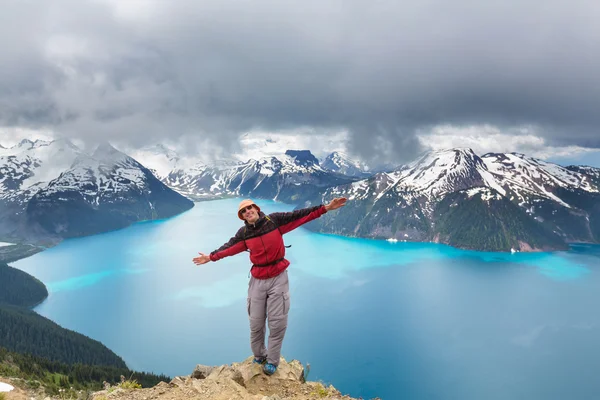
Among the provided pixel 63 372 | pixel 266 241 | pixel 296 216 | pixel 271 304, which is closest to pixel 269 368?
pixel 271 304

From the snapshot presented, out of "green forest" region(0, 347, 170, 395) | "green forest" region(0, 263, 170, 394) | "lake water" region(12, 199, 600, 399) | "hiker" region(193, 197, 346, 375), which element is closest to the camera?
"hiker" region(193, 197, 346, 375)

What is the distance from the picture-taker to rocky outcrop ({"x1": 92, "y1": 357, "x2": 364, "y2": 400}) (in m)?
8.68

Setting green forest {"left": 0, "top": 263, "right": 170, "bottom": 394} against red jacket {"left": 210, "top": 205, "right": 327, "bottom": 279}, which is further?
green forest {"left": 0, "top": 263, "right": 170, "bottom": 394}

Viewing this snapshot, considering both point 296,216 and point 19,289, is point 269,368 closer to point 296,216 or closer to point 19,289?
point 296,216

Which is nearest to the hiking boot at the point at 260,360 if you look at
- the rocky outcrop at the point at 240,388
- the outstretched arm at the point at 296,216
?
the rocky outcrop at the point at 240,388

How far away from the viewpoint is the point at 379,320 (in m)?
94.7

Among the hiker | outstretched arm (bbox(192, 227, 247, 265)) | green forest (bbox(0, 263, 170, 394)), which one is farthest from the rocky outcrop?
green forest (bbox(0, 263, 170, 394))

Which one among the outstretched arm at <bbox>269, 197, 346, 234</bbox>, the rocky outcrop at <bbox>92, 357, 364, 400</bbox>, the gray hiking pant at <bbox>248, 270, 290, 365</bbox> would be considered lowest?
the rocky outcrop at <bbox>92, 357, 364, 400</bbox>

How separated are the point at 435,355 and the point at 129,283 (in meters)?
112

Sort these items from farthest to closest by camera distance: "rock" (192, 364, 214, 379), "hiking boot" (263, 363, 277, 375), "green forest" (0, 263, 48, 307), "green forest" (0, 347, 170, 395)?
"green forest" (0, 263, 48, 307), "green forest" (0, 347, 170, 395), "rock" (192, 364, 214, 379), "hiking boot" (263, 363, 277, 375)

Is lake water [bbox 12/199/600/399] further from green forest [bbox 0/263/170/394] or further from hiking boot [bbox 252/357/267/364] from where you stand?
hiking boot [bbox 252/357/267/364]

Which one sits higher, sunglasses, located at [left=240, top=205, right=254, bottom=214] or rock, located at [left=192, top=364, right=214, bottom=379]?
sunglasses, located at [left=240, top=205, right=254, bottom=214]

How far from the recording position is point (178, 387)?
9.29 metres

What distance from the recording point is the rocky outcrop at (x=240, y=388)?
28.5 feet
